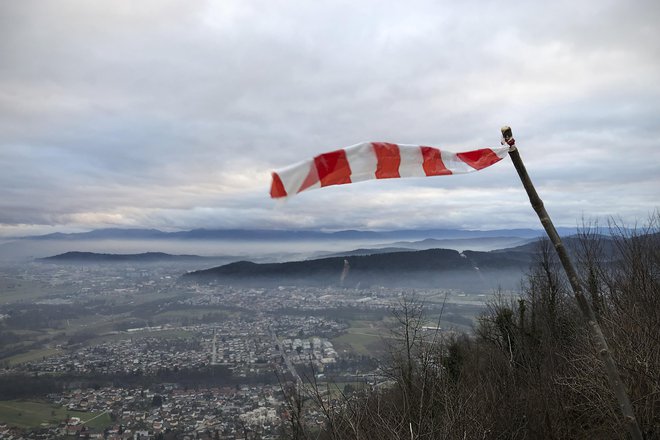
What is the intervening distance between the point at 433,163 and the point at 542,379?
1135cm

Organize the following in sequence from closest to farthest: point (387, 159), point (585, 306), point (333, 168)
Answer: point (333, 168)
point (387, 159)
point (585, 306)

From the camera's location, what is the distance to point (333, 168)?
2686 mm

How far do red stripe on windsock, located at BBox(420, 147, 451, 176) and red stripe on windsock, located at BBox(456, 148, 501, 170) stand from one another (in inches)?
8.8

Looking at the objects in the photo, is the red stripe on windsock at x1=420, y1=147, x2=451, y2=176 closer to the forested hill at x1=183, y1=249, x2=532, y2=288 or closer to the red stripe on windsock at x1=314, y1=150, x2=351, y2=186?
the red stripe on windsock at x1=314, y1=150, x2=351, y2=186

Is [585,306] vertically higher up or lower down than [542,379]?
higher up

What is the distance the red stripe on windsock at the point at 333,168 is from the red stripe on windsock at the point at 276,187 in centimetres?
34

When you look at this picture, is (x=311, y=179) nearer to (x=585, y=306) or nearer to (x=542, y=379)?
(x=585, y=306)

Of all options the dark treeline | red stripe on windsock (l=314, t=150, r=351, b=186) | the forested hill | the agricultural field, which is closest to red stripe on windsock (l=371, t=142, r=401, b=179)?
red stripe on windsock (l=314, t=150, r=351, b=186)

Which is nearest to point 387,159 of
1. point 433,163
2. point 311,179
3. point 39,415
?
point 433,163

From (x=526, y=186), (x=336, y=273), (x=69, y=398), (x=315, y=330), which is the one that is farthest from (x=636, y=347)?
(x=336, y=273)

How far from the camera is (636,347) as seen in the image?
27.2 feet

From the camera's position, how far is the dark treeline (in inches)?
295

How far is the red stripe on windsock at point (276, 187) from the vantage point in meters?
2.34

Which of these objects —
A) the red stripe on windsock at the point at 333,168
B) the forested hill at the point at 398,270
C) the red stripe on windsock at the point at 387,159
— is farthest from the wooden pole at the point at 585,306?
the forested hill at the point at 398,270
